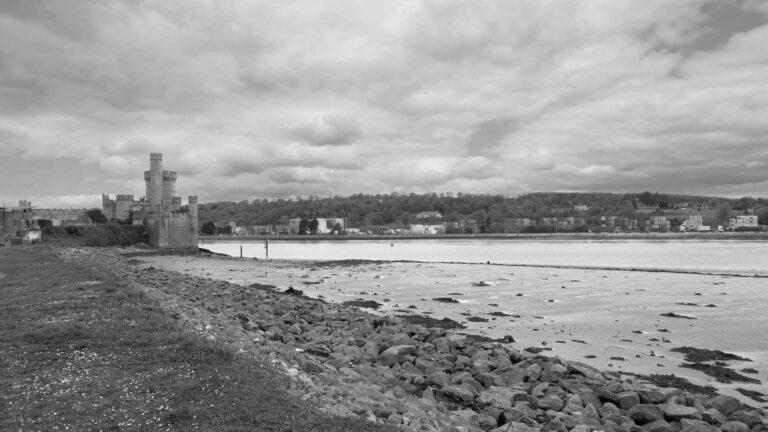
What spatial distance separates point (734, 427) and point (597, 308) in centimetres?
1189

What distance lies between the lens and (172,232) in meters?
63.6

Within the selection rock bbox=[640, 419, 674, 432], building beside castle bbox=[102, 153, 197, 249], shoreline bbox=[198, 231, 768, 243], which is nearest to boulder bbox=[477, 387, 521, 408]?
rock bbox=[640, 419, 674, 432]

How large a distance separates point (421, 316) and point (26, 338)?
1081 cm

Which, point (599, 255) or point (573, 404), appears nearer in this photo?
point (573, 404)

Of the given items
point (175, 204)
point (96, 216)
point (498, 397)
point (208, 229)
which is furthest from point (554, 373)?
point (208, 229)

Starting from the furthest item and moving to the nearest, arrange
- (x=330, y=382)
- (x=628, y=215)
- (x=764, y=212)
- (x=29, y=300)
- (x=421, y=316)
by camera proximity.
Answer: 1. (x=628, y=215)
2. (x=764, y=212)
3. (x=421, y=316)
4. (x=29, y=300)
5. (x=330, y=382)

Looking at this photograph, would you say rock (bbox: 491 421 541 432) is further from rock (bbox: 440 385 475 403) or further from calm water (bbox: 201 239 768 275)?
calm water (bbox: 201 239 768 275)

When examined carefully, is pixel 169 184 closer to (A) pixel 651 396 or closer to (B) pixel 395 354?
(B) pixel 395 354

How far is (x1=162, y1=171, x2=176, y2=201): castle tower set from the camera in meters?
68.2

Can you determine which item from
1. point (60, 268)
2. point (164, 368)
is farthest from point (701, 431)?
point (60, 268)

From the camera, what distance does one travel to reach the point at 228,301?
15453 mm

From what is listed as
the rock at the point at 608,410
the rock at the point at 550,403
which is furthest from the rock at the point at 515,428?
the rock at the point at 608,410

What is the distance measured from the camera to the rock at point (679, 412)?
715cm

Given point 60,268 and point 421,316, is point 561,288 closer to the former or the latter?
point 421,316
